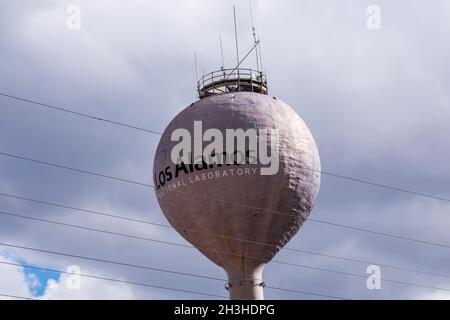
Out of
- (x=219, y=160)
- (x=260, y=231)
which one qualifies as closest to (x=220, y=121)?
(x=219, y=160)

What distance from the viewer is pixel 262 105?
43.1 m

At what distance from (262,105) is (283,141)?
2.16 meters

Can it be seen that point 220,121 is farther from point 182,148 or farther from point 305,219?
point 305,219

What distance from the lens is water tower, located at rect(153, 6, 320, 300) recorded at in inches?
1631

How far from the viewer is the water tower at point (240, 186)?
4144cm

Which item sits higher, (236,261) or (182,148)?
(182,148)

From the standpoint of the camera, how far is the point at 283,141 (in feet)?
139

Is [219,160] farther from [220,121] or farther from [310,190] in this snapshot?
[310,190]

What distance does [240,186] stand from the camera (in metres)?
41.3

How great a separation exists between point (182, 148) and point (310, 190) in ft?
21.6
